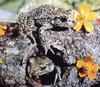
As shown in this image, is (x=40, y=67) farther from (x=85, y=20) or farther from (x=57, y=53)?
(x=85, y=20)

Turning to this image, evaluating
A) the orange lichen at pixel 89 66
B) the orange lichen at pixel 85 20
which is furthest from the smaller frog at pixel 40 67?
the orange lichen at pixel 85 20

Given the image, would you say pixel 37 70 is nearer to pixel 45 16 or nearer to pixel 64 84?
pixel 64 84

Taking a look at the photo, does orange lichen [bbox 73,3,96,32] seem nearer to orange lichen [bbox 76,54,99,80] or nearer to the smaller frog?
orange lichen [bbox 76,54,99,80]

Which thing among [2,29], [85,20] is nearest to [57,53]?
[85,20]

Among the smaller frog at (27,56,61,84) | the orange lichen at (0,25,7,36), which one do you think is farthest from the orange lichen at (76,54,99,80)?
the orange lichen at (0,25,7,36)

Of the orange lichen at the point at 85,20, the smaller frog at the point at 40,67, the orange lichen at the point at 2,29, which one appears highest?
the orange lichen at the point at 85,20

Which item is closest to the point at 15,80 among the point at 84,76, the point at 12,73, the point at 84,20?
the point at 12,73

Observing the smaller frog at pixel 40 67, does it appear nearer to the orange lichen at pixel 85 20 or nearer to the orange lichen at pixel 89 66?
the orange lichen at pixel 89 66
